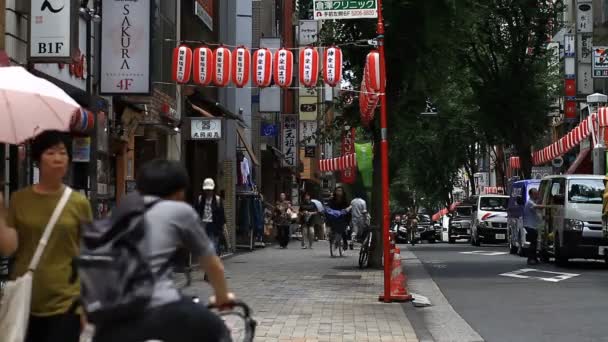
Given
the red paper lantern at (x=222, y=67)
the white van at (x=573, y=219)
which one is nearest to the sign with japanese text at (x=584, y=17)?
the white van at (x=573, y=219)

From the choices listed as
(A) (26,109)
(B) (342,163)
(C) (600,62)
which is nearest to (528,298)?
(A) (26,109)

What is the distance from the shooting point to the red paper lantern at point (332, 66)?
21703 millimetres

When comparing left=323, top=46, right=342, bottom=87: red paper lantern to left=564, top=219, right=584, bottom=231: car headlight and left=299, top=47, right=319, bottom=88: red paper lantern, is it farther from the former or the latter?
left=564, top=219, right=584, bottom=231: car headlight

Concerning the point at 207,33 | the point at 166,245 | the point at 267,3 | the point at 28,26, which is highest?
the point at 267,3

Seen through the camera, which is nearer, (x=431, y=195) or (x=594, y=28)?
(x=594, y=28)

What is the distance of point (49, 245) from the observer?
18.5 ft

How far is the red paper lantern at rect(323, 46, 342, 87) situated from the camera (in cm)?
2170

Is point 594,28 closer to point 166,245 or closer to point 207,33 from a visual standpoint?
point 207,33

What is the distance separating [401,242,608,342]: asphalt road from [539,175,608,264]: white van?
1.33 feet

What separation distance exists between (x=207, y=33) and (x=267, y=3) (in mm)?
15847

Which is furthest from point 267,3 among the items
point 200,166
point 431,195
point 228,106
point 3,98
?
point 3,98

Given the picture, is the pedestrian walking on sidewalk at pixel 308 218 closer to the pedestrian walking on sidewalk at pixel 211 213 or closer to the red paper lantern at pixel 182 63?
the red paper lantern at pixel 182 63

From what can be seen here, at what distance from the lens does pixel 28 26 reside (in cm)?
1432

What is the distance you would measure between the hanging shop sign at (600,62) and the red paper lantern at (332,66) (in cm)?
1862
